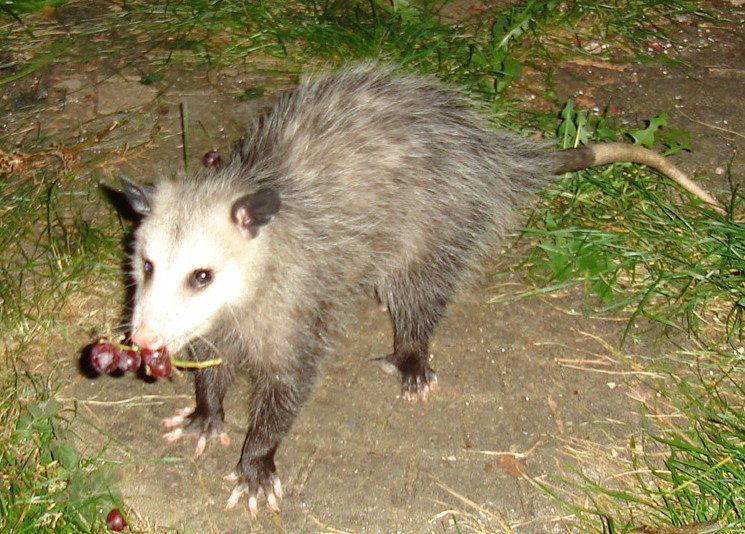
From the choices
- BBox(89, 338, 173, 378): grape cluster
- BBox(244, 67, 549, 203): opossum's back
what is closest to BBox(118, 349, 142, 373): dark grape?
BBox(89, 338, 173, 378): grape cluster

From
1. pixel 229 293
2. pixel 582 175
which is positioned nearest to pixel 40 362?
pixel 229 293

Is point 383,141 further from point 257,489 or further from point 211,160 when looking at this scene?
point 257,489

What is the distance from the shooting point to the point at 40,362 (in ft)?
9.61

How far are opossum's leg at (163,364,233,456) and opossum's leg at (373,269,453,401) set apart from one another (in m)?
0.57

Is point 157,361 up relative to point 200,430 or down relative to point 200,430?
up

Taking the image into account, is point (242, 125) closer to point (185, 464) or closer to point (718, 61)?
point (185, 464)

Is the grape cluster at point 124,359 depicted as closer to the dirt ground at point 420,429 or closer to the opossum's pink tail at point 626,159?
the dirt ground at point 420,429

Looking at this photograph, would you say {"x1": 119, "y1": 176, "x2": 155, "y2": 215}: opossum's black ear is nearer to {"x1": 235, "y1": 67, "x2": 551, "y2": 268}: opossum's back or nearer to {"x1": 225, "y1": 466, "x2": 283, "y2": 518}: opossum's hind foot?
Result: {"x1": 235, "y1": 67, "x2": 551, "y2": 268}: opossum's back

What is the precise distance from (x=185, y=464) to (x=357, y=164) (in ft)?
3.64

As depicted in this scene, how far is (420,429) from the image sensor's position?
277 cm

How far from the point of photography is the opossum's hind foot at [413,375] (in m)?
2.85

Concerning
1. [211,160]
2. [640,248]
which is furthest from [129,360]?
[640,248]

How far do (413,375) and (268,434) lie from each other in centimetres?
55

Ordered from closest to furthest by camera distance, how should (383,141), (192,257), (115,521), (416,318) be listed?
(192,257) → (115,521) → (383,141) → (416,318)
